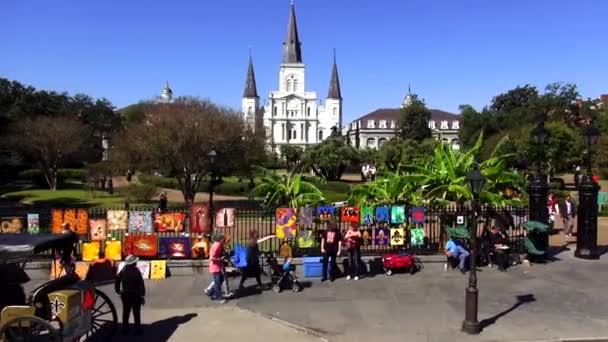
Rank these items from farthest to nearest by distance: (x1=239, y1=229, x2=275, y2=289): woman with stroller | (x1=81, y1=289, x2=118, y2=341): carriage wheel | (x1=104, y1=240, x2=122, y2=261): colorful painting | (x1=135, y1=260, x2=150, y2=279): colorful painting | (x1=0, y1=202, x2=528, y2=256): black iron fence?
(x1=0, y1=202, x2=528, y2=256): black iron fence, (x1=104, y1=240, x2=122, y2=261): colorful painting, (x1=135, y1=260, x2=150, y2=279): colorful painting, (x1=239, y1=229, x2=275, y2=289): woman with stroller, (x1=81, y1=289, x2=118, y2=341): carriage wheel

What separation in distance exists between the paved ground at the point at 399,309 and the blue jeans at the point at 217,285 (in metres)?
0.29

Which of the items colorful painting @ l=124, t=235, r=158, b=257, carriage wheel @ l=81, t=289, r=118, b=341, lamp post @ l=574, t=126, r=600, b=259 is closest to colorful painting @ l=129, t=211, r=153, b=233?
colorful painting @ l=124, t=235, r=158, b=257

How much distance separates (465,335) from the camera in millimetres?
9766

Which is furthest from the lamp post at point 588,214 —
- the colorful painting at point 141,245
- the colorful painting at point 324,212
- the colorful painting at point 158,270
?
the colorful painting at point 141,245

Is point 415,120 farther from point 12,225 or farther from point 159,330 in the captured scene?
point 159,330

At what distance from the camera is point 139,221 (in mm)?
14891

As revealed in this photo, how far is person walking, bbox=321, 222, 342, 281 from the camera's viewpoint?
45.0ft

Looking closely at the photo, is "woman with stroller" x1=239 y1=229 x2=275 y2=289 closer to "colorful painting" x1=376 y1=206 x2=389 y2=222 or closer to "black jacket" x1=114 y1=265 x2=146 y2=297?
"black jacket" x1=114 y1=265 x2=146 y2=297

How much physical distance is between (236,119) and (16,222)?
19428mm

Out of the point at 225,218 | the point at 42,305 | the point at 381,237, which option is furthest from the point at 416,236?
the point at 42,305

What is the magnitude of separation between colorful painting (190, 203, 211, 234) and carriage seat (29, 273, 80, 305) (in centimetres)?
631

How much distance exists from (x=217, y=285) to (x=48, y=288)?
4299 millimetres

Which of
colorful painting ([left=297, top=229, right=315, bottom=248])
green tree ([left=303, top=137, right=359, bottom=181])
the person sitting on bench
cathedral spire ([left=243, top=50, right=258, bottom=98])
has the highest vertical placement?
cathedral spire ([left=243, top=50, right=258, bottom=98])

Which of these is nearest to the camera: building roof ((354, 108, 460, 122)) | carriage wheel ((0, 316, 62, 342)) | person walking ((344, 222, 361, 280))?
carriage wheel ((0, 316, 62, 342))
